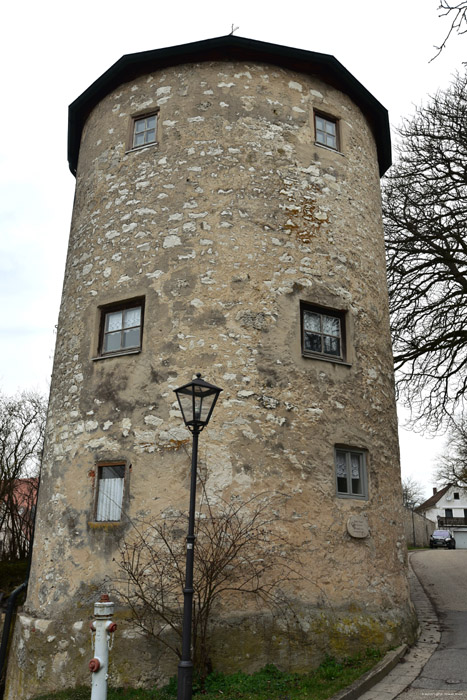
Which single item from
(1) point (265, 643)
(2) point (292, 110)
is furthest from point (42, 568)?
(2) point (292, 110)

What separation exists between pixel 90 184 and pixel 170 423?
523 centimetres

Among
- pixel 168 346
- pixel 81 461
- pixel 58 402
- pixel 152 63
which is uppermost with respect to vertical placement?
pixel 152 63

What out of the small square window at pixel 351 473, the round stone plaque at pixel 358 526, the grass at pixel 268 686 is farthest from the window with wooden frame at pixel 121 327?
the grass at pixel 268 686

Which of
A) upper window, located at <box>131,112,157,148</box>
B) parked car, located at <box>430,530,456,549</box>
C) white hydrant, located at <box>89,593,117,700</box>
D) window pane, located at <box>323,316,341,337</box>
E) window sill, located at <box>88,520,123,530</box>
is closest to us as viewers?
white hydrant, located at <box>89,593,117,700</box>

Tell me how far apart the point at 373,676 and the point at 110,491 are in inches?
174

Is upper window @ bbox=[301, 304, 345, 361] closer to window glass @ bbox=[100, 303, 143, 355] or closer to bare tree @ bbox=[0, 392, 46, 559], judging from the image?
window glass @ bbox=[100, 303, 143, 355]

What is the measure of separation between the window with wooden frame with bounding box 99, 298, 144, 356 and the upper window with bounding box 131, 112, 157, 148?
124 inches

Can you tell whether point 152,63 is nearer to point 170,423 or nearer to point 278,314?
point 278,314

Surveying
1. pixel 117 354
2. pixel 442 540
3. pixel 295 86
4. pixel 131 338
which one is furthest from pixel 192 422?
pixel 442 540

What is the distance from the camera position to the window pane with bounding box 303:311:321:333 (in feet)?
34.1

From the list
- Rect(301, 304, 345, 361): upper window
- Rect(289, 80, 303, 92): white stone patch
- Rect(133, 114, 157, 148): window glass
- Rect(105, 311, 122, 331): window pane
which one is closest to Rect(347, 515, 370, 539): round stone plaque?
Rect(301, 304, 345, 361): upper window

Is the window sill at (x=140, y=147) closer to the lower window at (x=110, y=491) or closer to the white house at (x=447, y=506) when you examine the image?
the lower window at (x=110, y=491)

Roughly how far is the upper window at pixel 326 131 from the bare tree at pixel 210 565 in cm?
675

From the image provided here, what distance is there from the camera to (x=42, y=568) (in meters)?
9.71
